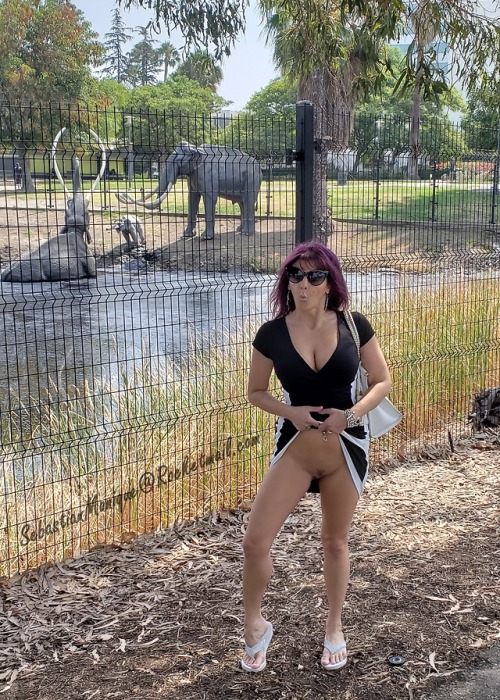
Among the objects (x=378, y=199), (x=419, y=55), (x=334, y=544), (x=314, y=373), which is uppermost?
(x=419, y=55)

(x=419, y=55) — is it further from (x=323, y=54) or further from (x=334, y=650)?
(x=334, y=650)

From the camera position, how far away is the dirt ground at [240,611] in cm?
367

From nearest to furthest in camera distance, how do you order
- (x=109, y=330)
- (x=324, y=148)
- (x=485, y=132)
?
(x=324, y=148) < (x=485, y=132) < (x=109, y=330)

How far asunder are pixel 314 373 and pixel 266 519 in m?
0.62

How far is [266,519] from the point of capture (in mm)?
3465

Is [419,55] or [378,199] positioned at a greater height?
[419,55]

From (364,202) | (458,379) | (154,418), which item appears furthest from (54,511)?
(458,379)

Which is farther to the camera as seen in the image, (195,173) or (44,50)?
(44,50)

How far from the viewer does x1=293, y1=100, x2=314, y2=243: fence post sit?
19.5 ft

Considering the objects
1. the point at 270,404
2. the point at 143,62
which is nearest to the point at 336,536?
the point at 270,404

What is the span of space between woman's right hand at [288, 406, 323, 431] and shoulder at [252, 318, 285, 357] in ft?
0.97

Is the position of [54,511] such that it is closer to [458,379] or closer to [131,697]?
[131,697]

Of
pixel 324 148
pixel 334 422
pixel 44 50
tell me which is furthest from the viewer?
pixel 44 50

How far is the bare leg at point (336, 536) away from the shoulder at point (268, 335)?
1.91 feet
